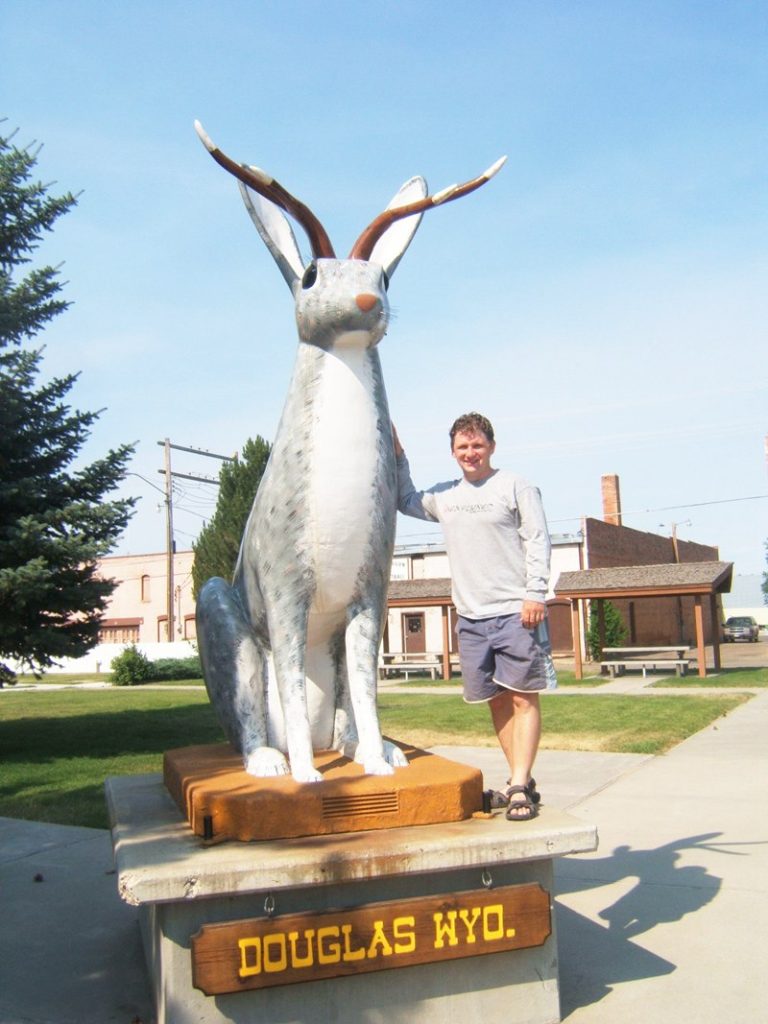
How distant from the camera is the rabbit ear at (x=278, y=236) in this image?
3.45 m

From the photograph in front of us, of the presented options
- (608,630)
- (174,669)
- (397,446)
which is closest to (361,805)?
(397,446)

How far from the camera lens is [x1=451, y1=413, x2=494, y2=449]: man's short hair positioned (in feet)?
12.2

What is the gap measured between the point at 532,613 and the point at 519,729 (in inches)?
19.9

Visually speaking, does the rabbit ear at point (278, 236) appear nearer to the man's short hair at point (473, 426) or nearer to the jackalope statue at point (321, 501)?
the jackalope statue at point (321, 501)

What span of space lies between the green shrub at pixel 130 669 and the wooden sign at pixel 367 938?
2175 cm

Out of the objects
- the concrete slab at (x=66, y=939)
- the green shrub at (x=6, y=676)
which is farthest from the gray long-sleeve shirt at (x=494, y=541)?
the green shrub at (x=6, y=676)

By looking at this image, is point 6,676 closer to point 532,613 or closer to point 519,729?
point 519,729

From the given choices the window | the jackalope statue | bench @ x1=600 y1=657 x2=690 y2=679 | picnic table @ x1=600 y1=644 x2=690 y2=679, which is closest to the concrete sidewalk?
the jackalope statue

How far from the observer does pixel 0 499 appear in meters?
8.52

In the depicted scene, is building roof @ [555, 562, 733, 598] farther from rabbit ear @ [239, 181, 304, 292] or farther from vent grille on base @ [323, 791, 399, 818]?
vent grille on base @ [323, 791, 399, 818]

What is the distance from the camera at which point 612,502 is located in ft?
109

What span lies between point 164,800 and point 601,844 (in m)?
2.73

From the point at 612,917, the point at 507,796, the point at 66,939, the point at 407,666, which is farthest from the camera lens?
the point at 407,666

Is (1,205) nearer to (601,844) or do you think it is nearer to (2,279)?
(2,279)
